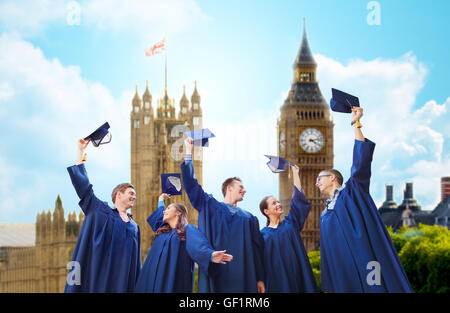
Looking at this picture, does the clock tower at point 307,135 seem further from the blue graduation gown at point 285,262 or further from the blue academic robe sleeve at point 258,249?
the blue academic robe sleeve at point 258,249

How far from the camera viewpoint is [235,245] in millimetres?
12664

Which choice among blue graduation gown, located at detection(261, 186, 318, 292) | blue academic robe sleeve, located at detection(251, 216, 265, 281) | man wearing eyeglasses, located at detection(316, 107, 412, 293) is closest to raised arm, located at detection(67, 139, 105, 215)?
blue academic robe sleeve, located at detection(251, 216, 265, 281)

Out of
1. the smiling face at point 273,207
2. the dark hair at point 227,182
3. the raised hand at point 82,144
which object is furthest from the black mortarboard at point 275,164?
the raised hand at point 82,144

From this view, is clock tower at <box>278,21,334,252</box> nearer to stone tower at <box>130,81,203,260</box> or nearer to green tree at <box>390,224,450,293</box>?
stone tower at <box>130,81,203,260</box>

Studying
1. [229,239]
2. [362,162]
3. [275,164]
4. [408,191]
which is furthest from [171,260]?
[408,191]

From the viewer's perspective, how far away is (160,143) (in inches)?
2820

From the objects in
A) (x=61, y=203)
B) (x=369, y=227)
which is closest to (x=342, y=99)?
(x=369, y=227)

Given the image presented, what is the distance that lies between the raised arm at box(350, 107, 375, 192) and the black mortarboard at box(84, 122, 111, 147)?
13.0 feet

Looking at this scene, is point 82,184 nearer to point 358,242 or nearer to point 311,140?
point 358,242

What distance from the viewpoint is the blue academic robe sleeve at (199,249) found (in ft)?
39.5

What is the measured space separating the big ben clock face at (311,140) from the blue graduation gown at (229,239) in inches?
2252

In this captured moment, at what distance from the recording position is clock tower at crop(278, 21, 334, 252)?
2712 inches

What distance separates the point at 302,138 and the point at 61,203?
20.9 meters
